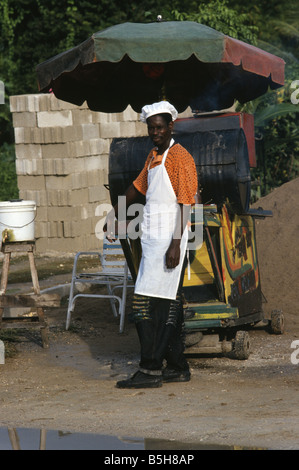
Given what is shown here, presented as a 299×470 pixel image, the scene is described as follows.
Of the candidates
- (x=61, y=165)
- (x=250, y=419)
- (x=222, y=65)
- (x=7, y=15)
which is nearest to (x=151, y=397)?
(x=250, y=419)

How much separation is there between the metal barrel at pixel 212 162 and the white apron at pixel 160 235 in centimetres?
103

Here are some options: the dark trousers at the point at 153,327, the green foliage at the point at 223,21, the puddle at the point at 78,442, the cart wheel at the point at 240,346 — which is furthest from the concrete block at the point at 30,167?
the puddle at the point at 78,442

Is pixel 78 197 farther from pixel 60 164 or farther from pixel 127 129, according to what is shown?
pixel 127 129

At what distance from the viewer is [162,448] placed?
4852 mm

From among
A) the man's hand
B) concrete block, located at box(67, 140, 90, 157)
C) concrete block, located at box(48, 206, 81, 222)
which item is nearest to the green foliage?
concrete block, located at box(67, 140, 90, 157)

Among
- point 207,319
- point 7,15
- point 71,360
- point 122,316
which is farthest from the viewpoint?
point 7,15

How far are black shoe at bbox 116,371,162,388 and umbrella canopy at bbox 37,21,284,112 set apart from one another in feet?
7.28

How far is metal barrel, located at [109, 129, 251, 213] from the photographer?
23.5 ft

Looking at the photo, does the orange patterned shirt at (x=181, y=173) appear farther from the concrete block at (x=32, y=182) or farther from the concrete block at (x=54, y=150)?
the concrete block at (x=32, y=182)

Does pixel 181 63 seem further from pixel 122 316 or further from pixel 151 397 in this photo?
pixel 151 397

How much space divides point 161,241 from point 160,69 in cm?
212

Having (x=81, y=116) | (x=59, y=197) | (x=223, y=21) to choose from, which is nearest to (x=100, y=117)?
(x=81, y=116)

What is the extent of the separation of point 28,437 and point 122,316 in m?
3.10

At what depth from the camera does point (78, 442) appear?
5.00 m
